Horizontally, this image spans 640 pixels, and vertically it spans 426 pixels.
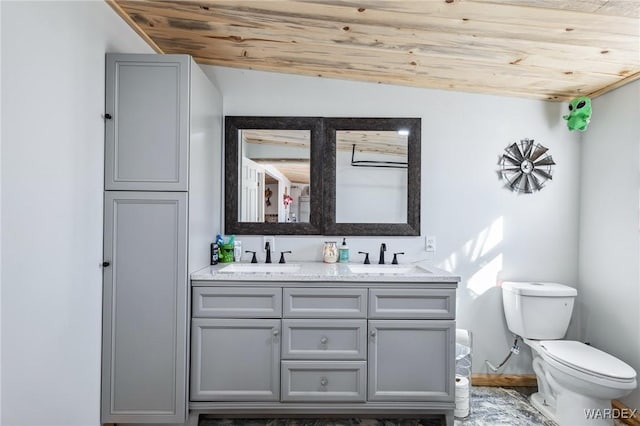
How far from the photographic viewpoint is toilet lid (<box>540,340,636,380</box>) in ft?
6.19

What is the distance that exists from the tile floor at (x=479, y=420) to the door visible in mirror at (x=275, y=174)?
1.27 meters

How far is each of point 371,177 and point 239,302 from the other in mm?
1270

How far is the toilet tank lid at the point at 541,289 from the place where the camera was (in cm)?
234

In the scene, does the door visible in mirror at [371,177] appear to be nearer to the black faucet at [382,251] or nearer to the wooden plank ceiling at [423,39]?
the black faucet at [382,251]

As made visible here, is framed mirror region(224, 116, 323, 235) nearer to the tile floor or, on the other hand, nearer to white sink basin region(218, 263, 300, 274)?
white sink basin region(218, 263, 300, 274)

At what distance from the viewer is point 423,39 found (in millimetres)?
1956

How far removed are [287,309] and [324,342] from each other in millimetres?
278

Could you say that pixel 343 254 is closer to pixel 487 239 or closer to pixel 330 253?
pixel 330 253

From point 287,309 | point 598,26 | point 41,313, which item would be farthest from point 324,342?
point 598,26

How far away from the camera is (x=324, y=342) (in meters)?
1.99

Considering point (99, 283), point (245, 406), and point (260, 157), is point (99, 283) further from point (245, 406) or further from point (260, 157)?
point (260, 157)

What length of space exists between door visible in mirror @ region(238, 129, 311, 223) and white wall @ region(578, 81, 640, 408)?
1.99m

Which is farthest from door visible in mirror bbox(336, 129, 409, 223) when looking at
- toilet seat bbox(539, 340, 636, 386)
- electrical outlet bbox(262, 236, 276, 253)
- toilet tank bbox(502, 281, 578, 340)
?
toilet seat bbox(539, 340, 636, 386)

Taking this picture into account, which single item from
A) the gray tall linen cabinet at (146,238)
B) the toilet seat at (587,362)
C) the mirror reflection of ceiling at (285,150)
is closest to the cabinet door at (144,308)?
the gray tall linen cabinet at (146,238)
